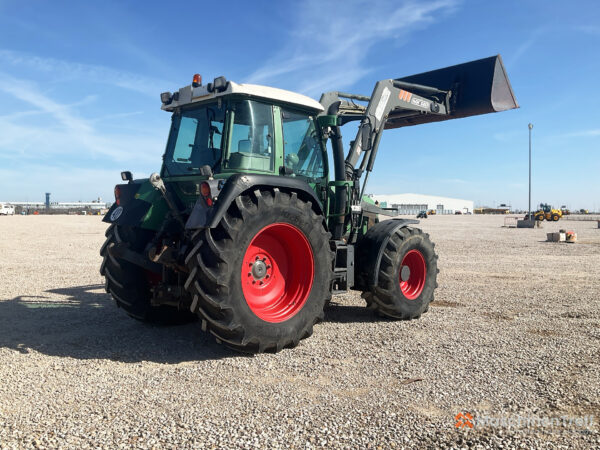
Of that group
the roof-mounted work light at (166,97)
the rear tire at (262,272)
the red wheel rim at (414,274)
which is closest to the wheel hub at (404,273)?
the red wheel rim at (414,274)

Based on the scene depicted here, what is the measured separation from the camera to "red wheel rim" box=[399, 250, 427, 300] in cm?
712

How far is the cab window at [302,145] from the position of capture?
19.7 ft

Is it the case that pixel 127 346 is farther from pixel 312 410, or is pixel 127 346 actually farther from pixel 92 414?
pixel 312 410

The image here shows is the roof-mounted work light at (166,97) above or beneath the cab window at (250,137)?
above

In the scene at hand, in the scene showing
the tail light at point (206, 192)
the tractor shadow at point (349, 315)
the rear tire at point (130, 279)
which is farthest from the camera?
the tractor shadow at point (349, 315)

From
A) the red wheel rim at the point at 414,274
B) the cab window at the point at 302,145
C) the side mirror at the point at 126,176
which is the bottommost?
the red wheel rim at the point at 414,274

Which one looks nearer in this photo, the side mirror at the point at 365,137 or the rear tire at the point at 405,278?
the rear tire at the point at 405,278

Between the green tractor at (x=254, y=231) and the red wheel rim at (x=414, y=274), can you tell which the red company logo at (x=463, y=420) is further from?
the red wheel rim at (x=414, y=274)

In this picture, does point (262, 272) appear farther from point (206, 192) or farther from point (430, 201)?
point (430, 201)

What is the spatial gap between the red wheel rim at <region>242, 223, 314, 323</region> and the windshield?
1.10 m

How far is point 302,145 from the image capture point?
20.5 feet

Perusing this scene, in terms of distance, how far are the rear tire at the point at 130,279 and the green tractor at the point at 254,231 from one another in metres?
0.01

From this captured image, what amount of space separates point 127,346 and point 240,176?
94.8 inches

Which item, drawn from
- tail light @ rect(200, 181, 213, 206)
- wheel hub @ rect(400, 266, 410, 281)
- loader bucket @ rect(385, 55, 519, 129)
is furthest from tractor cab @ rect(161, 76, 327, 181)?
loader bucket @ rect(385, 55, 519, 129)
